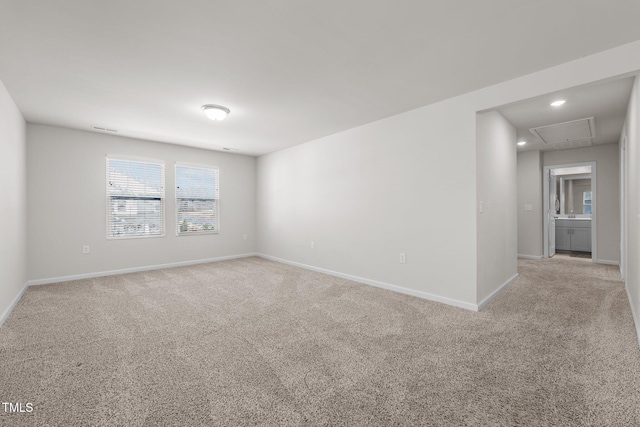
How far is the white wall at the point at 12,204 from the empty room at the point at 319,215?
0.06m

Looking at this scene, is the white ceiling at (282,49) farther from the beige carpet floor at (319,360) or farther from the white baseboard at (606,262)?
the white baseboard at (606,262)

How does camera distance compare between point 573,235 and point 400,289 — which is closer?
point 400,289

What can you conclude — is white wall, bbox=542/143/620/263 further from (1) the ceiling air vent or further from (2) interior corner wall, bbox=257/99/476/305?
(2) interior corner wall, bbox=257/99/476/305

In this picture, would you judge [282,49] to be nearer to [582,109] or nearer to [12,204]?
[12,204]

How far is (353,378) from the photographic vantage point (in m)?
1.84

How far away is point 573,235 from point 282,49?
26.3ft

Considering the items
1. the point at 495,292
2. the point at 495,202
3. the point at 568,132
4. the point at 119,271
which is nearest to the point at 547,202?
the point at 568,132

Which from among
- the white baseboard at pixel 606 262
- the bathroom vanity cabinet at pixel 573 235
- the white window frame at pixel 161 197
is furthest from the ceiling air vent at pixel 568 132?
the white window frame at pixel 161 197

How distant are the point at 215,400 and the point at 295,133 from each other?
386cm

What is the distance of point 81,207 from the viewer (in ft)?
14.7

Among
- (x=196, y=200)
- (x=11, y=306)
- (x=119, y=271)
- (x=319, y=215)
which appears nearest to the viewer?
(x=11, y=306)

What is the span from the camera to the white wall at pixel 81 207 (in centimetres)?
414

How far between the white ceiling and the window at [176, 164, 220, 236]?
7.07 feet

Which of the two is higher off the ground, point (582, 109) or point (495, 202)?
point (582, 109)
